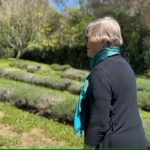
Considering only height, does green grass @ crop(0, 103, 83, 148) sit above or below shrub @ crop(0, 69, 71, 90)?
above

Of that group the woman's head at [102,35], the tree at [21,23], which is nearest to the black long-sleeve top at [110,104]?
the woman's head at [102,35]

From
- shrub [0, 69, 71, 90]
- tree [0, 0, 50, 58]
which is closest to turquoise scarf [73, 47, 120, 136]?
shrub [0, 69, 71, 90]

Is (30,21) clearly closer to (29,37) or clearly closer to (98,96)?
(29,37)

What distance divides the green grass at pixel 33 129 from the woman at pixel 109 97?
460 cm

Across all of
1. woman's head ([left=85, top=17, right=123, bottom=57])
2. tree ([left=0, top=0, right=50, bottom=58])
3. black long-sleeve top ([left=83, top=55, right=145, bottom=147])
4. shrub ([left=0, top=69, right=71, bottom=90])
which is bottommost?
tree ([left=0, top=0, right=50, bottom=58])

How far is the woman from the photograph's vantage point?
9.79 feet

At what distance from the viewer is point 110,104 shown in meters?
3.01

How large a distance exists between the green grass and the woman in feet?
15.1

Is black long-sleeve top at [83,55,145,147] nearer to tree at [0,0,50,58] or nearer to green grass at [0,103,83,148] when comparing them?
green grass at [0,103,83,148]

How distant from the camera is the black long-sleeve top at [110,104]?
298 cm

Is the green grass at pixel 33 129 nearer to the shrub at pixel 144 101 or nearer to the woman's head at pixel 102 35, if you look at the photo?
the shrub at pixel 144 101

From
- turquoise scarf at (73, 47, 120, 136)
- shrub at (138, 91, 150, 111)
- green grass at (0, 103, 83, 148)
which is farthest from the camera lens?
shrub at (138, 91, 150, 111)

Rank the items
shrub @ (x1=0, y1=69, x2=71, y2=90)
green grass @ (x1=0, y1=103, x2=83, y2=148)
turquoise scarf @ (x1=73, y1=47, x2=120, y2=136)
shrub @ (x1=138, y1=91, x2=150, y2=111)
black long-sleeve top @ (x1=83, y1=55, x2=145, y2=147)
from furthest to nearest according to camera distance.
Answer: shrub @ (x1=0, y1=69, x2=71, y2=90)
shrub @ (x1=138, y1=91, x2=150, y2=111)
green grass @ (x1=0, y1=103, x2=83, y2=148)
turquoise scarf @ (x1=73, y1=47, x2=120, y2=136)
black long-sleeve top @ (x1=83, y1=55, x2=145, y2=147)

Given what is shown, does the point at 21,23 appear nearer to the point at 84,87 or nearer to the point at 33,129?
the point at 33,129
